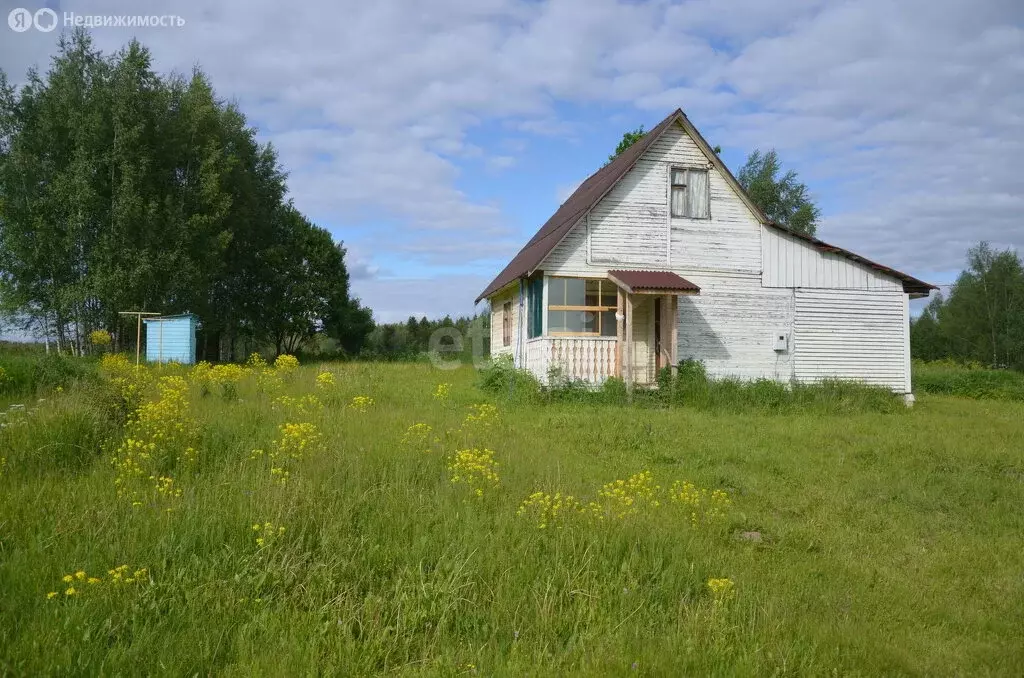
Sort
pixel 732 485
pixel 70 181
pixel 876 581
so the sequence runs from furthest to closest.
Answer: pixel 70 181
pixel 732 485
pixel 876 581

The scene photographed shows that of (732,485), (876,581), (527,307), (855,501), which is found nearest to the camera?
(876,581)

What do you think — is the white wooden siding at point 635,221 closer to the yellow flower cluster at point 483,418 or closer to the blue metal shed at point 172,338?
the yellow flower cluster at point 483,418

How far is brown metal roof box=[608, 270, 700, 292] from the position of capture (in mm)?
15047

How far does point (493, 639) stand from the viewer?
149 inches

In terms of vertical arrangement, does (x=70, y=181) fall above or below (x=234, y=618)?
above

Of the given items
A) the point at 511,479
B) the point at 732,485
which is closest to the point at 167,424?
the point at 511,479

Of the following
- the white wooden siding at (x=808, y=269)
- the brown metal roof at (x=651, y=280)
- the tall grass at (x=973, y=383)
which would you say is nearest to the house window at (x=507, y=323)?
the brown metal roof at (x=651, y=280)

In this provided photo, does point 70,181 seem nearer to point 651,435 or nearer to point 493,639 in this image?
point 651,435

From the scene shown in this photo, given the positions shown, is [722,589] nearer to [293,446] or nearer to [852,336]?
[293,446]

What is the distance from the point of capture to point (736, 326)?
16922 millimetres

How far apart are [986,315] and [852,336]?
41.2 m

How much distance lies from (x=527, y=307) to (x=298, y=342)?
25.7m

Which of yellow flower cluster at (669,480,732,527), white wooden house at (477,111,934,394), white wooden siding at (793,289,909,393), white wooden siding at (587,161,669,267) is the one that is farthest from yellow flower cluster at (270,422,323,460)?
white wooden siding at (793,289,909,393)

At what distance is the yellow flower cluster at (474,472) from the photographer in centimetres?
601
